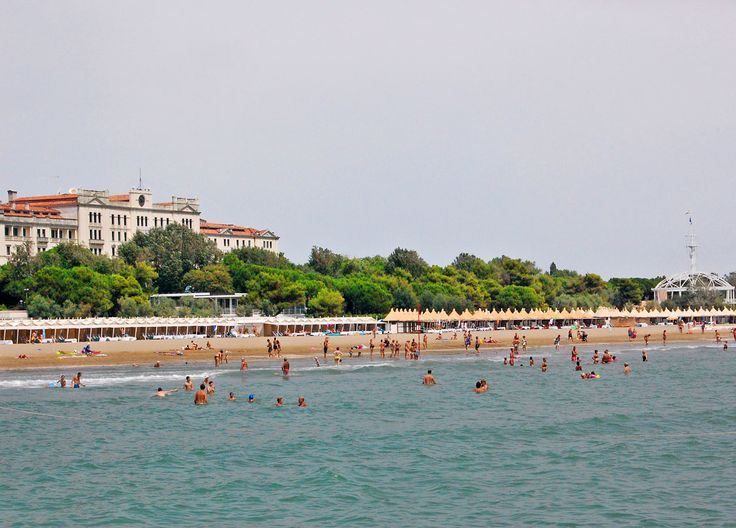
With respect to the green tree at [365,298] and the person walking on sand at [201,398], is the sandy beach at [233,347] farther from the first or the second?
the person walking on sand at [201,398]

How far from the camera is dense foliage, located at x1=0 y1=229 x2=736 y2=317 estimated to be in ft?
289

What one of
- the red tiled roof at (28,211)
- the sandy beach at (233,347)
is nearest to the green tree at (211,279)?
the red tiled roof at (28,211)

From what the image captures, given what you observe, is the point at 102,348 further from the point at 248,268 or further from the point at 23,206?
the point at 23,206

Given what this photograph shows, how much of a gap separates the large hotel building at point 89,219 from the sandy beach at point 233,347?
46.3 metres

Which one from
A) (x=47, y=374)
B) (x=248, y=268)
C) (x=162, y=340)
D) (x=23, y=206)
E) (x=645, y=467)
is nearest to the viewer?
(x=645, y=467)

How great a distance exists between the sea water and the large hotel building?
67812mm

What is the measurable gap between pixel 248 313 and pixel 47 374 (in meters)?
41.7

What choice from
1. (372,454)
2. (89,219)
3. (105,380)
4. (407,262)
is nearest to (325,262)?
(407,262)

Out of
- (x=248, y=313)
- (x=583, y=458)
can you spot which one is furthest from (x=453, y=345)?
(x=583, y=458)

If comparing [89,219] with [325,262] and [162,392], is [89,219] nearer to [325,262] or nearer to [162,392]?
[325,262]

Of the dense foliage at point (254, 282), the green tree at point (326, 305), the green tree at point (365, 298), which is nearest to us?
the dense foliage at point (254, 282)

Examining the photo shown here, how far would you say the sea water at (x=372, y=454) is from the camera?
24.0 m

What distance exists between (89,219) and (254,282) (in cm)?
3158

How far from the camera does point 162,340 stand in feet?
239
